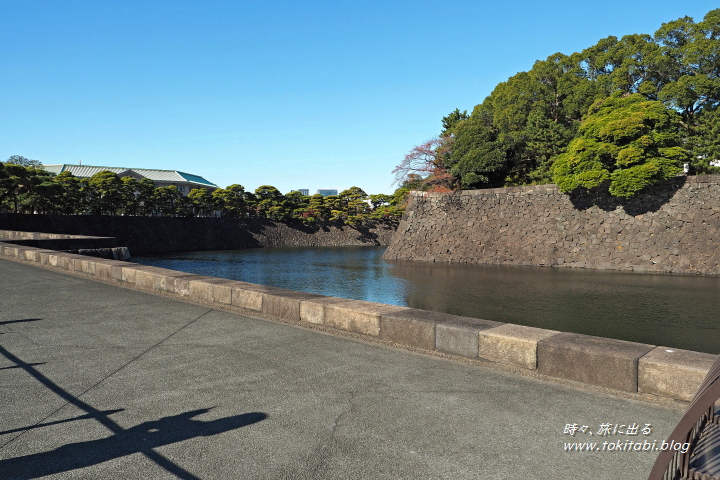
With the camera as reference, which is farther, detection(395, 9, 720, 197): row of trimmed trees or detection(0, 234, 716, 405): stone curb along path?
detection(395, 9, 720, 197): row of trimmed trees

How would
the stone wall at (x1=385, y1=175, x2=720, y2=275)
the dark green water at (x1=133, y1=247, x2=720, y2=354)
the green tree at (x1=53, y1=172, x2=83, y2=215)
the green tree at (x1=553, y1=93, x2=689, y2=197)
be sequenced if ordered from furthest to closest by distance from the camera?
the green tree at (x1=53, y1=172, x2=83, y2=215)
the green tree at (x1=553, y1=93, x2=689, y2=197)
the stone wall at (x1=385, y1=175, x2=720, y2=275)
the dark green water at (x1=133, y1=247, x2=720, y2=354)

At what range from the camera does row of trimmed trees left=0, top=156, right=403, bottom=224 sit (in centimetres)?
3300

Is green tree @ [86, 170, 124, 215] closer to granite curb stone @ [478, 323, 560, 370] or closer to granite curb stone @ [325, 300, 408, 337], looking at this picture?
granite curb stone @ [325, 300, 408, 337]

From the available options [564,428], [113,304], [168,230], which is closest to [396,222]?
[168,230]

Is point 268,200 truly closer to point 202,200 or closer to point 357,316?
point 202,200

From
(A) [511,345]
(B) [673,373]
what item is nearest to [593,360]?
(B) [673,373]

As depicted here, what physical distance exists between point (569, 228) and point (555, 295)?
39.2 ft

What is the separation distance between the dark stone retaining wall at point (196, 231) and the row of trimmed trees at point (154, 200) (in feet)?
4.62

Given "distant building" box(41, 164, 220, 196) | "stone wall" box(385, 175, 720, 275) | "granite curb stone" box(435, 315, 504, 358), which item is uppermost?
"distant building" box(41, 164, 220, 196)

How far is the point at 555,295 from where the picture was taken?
1447 centimetres

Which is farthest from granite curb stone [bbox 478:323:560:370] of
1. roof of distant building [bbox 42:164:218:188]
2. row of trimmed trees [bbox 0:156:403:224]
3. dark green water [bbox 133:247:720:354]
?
roof of distant building [bbox 42:164:218:188]

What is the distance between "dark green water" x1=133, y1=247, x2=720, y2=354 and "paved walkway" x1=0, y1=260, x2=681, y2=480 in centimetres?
645

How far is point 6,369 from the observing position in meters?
4.09

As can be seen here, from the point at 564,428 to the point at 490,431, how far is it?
50 centimetres
